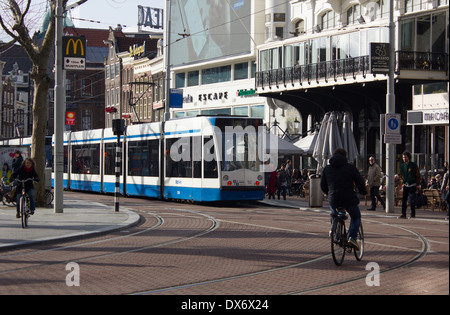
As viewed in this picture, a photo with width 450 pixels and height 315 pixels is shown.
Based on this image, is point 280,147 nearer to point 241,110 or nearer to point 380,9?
point 380,9

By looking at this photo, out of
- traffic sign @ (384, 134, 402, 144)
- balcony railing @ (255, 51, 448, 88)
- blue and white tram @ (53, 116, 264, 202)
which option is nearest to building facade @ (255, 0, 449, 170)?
balcony railing @ (255, 51, 448, 88)

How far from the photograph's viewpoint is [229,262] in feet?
36.7

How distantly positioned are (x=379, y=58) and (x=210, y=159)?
6286mm

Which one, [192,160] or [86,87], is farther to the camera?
[86,87]

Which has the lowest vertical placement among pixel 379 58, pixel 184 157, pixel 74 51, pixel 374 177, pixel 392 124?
pixel 374 177

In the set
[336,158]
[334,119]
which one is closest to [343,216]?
[336,158]

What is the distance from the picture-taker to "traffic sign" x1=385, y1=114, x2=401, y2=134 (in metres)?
22.6

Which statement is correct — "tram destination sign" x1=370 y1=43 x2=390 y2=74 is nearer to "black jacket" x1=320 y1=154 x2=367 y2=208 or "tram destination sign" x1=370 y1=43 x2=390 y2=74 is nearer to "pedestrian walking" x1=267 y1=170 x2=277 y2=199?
"pedestrian walking" x1=267 y1=170 x2=277 y2=199

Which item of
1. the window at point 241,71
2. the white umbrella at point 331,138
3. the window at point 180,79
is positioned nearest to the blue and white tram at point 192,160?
the white umbrella at point 331,138

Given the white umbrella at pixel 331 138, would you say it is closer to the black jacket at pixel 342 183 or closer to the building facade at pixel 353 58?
the building facade at pixel 353 58

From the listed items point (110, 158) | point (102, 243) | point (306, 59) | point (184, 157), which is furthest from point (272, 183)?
point (102, 243)

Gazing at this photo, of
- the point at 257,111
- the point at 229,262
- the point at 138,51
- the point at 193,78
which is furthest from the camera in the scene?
the point at 138,51

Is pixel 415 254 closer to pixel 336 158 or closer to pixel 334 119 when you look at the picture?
pixel 336 158

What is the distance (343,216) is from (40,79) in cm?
1450
